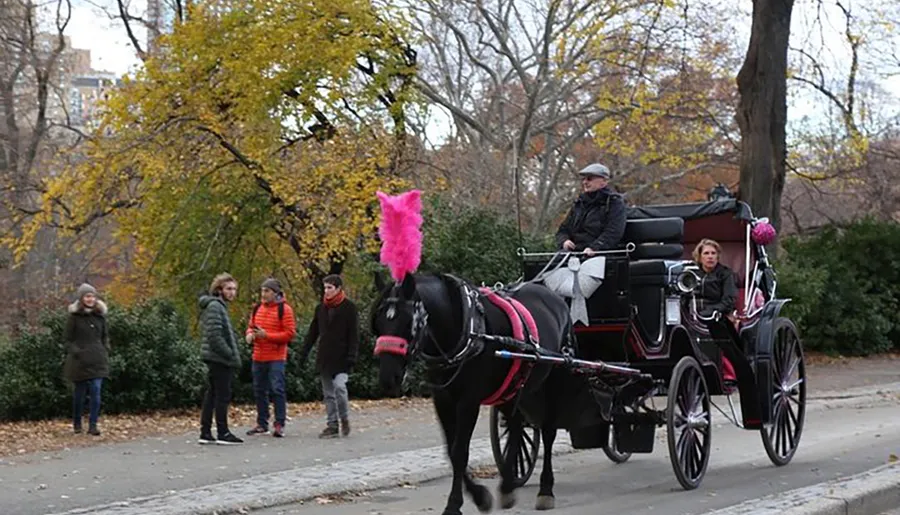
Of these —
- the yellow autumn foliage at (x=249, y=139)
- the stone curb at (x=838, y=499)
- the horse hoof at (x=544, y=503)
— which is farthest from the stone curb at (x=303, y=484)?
the yellow autumn foliage at (x=249, y=139)

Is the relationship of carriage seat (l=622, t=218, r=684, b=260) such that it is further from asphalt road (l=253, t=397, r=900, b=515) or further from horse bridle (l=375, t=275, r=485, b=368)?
horse bridle (l=375, t=275, r=485, b=368)

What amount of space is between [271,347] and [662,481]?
17.6 feet

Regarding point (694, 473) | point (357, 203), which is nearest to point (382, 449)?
point (694, 473)

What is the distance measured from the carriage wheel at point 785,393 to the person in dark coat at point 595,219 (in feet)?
7.61

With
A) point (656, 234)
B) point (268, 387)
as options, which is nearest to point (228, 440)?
point (268, 387)

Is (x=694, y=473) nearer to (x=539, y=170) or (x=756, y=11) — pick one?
(x=756, y=11)

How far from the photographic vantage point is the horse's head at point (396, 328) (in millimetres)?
8266

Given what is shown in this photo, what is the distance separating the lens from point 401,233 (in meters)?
8.38

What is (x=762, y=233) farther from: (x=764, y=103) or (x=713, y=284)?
(x=764, y=103)

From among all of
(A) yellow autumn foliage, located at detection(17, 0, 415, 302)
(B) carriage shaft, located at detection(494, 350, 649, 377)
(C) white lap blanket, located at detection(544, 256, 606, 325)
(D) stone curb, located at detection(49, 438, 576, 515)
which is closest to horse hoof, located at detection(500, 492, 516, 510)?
(B) carriage shaft, located at detection(494, 350, 649, 377)

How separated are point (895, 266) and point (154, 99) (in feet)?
56.0

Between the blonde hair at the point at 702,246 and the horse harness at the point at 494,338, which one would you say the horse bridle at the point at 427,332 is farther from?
the blonde hair at the point at 702,246

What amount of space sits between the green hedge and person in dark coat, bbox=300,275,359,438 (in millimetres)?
14287

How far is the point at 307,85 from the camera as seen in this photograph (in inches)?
995
